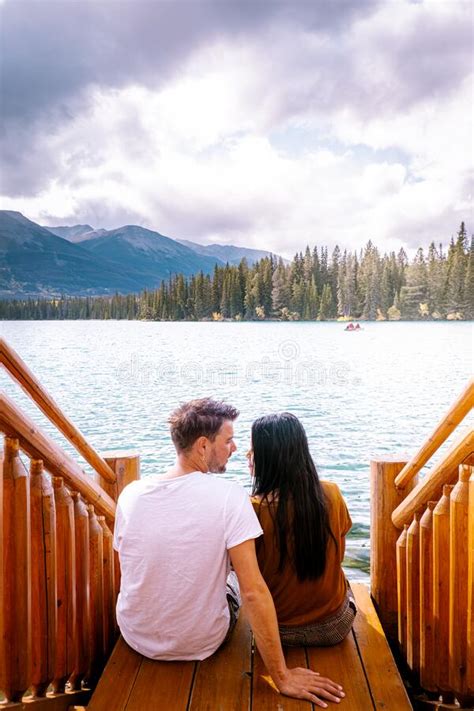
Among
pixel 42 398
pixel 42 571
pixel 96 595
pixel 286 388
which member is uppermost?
pixel 42 398

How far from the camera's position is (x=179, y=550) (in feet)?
5.99

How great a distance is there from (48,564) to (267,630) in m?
0.73

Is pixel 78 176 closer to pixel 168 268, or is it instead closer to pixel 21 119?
pixel 168 268

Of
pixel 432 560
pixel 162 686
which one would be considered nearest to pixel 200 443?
pixel 162 686

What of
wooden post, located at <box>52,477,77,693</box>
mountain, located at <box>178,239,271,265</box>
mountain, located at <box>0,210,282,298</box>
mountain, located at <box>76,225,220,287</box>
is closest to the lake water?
wooden post, located at <box>52,477,77,693</box>

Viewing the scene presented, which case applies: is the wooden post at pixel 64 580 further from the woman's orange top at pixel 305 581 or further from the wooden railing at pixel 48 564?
the woman's orange top at pixel 305 581

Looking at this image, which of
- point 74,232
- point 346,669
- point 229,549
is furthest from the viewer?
point 74,232

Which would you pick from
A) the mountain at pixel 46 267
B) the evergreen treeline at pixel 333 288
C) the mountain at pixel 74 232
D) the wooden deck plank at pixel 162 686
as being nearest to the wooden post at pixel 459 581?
the wooden deck plank at pixel 162 686

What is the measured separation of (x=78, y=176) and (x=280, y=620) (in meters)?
122

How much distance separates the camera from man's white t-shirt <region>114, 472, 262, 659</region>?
1.81m

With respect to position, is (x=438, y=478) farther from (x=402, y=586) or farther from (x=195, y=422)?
(x=195, y=422)

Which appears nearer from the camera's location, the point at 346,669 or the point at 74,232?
the point at 346,669

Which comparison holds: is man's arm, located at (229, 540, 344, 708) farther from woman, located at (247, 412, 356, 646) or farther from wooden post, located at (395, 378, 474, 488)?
wooden post, located at (395, 378, 474, 488)

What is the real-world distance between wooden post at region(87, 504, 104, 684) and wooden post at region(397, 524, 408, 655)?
125cm
